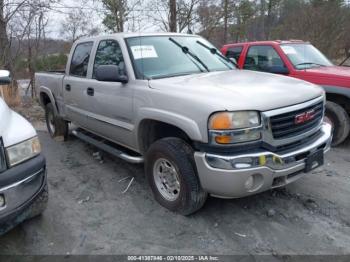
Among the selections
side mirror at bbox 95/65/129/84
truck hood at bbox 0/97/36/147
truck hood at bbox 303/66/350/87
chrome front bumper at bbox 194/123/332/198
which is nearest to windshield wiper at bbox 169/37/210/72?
side mirror at bbox 95/65/129/84

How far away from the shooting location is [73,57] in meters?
5.22

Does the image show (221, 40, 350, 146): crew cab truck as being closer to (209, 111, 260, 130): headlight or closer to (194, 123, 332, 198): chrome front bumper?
(194, 123, 332, 198): chrome front bumper

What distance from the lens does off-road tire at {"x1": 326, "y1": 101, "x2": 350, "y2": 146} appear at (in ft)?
17.3

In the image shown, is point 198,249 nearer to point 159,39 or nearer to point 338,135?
point 159,39

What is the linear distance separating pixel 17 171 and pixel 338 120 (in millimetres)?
4803

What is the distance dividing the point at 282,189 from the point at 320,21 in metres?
13.6

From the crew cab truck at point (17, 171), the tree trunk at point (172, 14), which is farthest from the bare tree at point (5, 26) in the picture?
the crew cab truck at point (17, 171)

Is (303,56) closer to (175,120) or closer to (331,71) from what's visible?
(331,71)

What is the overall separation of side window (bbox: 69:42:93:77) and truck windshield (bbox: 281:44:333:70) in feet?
12.0

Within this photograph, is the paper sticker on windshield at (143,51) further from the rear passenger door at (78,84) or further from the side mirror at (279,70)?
the side mirror at (279,70)

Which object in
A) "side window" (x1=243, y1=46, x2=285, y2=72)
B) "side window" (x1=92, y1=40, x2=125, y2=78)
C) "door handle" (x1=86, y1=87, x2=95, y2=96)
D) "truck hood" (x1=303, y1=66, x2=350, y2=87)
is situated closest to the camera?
"side window" (x1=92, y1=40, x2=125, y2=78)

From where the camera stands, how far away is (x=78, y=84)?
15.7 ft

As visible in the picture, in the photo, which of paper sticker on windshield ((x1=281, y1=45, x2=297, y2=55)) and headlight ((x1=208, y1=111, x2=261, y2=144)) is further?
paper sticker on windshield ((x1=281, y1=45, x2=297, y2=55))

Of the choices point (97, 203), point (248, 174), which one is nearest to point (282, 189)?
point (248, 174)
